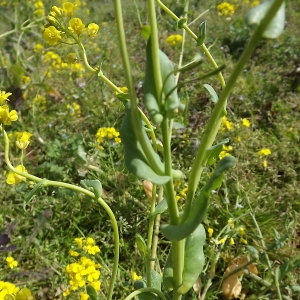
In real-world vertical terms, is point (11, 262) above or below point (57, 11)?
below

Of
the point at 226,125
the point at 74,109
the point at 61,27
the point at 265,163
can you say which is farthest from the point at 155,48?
the point at 74,109

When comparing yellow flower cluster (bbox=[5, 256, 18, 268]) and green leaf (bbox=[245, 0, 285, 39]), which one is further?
yellow flower cluster (bbox=[5, 256, 18, 268])

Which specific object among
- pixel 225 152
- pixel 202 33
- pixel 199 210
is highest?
pixel 202 33

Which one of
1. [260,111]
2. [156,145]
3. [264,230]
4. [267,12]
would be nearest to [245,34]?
[260,111]

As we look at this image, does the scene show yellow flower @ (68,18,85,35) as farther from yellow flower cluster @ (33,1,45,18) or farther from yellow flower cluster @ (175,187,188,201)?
yellow flower cluster @ (33,1,45,18)

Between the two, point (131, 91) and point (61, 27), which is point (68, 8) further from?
point (131, 91)

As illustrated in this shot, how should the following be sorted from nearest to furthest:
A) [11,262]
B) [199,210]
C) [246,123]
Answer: [199,210], [11,262], [246,123]

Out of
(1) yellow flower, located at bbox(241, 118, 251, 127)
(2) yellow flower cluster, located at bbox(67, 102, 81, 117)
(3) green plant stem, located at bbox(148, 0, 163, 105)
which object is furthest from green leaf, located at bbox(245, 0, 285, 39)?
(2) yellow flower cluster, located at bbox(67, 102, 81, 117)
